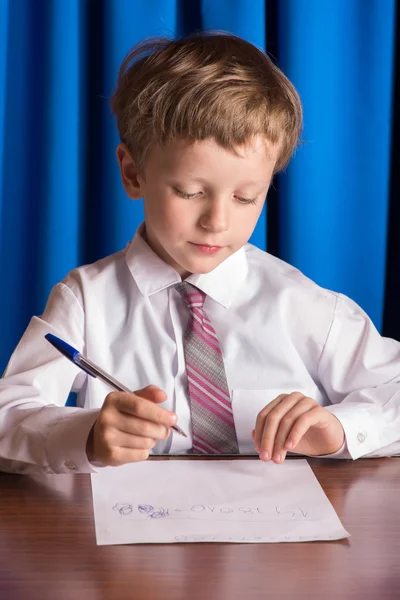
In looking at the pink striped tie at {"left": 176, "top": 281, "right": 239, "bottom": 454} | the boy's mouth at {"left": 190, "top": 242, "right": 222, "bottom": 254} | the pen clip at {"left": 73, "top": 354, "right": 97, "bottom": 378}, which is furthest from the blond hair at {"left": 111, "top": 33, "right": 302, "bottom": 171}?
the pen clip at {"left": 73, "top": 354, "right": 97, "bottom": 378}

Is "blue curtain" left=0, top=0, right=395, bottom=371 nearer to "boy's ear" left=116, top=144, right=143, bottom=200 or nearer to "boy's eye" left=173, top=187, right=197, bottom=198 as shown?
"boy's ear" left=116, top=144, right=143, bottom=200

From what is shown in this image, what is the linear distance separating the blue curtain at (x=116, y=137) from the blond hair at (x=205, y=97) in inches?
17.8

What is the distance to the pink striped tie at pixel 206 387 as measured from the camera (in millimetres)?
1157

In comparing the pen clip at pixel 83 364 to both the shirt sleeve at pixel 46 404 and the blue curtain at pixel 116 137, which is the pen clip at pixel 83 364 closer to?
the shirt sleeve at pixel 46 404

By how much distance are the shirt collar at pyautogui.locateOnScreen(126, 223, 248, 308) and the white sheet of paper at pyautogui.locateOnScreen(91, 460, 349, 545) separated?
30 cm

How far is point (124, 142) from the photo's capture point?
1.24 m

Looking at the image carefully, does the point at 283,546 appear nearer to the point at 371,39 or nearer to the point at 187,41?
the point at 187,41

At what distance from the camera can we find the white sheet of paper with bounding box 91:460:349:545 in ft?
2.64

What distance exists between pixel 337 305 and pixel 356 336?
0.18 ft

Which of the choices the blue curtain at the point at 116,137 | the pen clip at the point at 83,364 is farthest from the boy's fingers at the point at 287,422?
the blue curtain at the point at 116,137

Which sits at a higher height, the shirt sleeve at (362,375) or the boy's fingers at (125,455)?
the boy's fingers at (125,455)

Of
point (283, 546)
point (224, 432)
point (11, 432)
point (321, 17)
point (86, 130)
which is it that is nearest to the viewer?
point (283, 546)

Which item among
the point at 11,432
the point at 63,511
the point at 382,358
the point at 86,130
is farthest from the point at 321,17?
the point at 63,511

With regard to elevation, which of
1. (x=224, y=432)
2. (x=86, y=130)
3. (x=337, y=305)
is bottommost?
(x=224, y=432)
